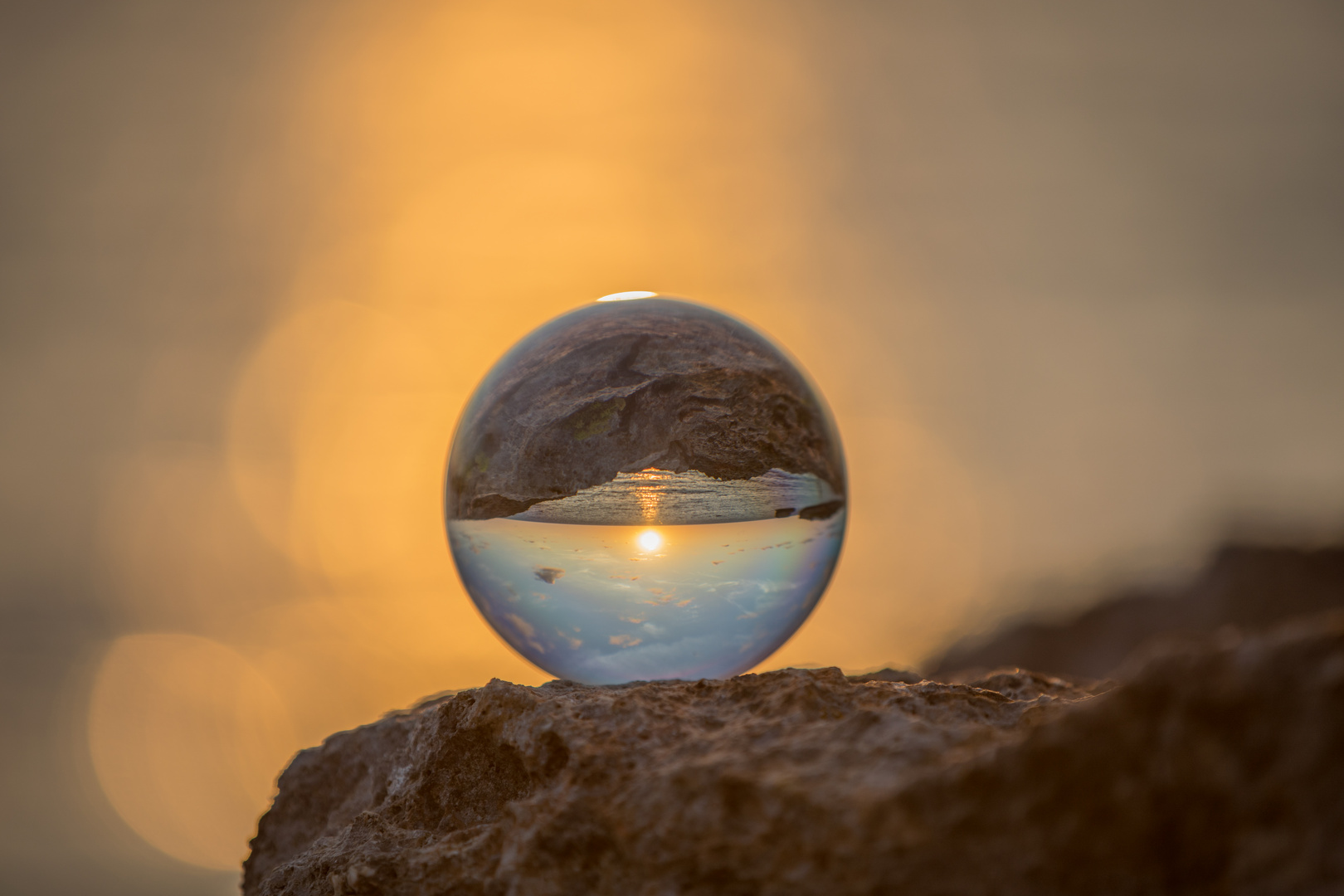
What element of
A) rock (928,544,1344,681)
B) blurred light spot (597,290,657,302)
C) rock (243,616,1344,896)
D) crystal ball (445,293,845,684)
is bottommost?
rock (928,544,1344,681)

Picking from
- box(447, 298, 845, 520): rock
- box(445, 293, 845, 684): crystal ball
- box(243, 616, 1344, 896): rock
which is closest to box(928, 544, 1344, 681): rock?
box(445, 293, 845, 684): crystal ball

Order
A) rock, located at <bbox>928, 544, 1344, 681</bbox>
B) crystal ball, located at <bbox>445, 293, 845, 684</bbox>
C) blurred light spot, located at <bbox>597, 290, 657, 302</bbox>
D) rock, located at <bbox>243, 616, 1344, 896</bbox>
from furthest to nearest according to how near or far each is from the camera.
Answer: rock, located at <bbox>928, 544, 1344, 681</bbox> < blurred light spot, located at <bbox>597, 290, 657, 302</bbox> < crystal ball, located at <bbox>445, 293, 845, 684</bbox> < rock, located at <bbox>243, 616, 1344, 896</bbox>

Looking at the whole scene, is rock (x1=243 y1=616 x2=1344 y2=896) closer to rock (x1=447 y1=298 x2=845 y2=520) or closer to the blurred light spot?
rock (x1=447 y1=298 x2=845 y2=520)

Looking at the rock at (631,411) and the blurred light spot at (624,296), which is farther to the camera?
the blurred light spot at (624,296)

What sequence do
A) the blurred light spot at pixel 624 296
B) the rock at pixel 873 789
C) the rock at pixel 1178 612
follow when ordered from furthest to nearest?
1. the rock at pixel 1178 612
2. the blurred light spot at pixel 624 296
3. the rock at pixel 873 789

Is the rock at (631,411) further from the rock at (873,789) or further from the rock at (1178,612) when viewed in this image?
the rock at (1178,612)

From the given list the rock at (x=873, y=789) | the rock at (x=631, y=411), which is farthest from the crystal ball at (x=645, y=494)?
the rock at (x=873, y=789)

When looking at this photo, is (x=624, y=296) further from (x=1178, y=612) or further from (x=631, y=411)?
(x=1178, y=612)

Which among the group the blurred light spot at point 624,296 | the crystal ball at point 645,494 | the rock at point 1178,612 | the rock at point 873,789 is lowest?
the rock at point 1178,612

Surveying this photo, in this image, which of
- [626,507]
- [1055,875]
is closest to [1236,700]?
[1055,875]
